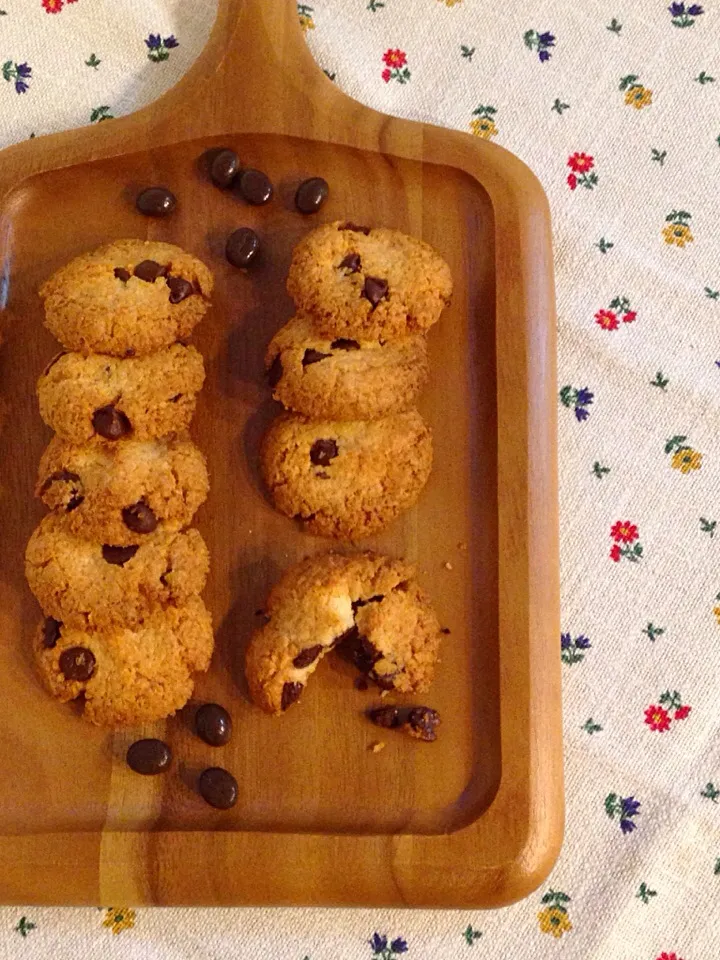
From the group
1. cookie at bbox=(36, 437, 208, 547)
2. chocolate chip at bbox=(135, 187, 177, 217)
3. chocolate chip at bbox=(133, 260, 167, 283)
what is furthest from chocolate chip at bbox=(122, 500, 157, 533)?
chocolate chip at bbox=(135, 187, 177, 217)

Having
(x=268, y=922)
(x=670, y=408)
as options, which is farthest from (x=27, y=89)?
(x=268, y=922)

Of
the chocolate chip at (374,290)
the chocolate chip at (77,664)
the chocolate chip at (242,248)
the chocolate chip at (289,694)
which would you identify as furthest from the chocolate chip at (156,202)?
the chocolate chip at (289,694)

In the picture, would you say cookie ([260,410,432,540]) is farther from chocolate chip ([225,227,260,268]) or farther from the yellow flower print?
the yellow flower print

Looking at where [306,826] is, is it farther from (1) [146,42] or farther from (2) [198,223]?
(1) [146,42]

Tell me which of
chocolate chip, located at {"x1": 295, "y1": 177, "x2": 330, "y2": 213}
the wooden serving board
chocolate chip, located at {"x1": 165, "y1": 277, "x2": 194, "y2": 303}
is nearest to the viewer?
the wooden serving board

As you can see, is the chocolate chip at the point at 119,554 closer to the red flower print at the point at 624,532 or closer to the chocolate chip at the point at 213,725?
the chocolate chip at the point at 213,725

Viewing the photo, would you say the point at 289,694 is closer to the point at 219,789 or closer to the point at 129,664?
the point at 219,789

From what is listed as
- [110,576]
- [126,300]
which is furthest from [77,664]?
[126,300]
